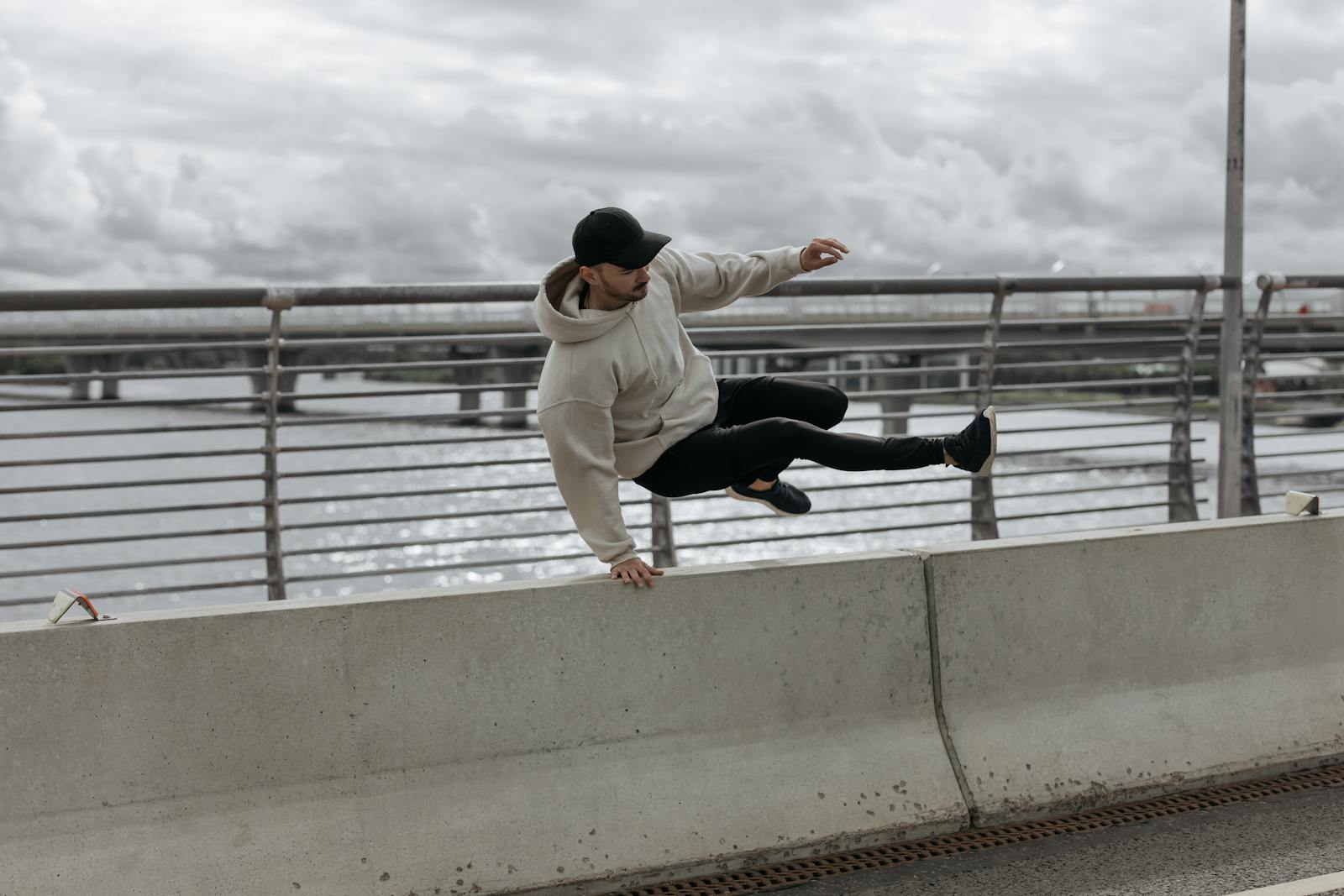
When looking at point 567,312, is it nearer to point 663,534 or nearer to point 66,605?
point 66,605

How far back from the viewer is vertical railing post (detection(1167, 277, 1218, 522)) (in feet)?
30.1

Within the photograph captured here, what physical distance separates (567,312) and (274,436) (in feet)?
9.17

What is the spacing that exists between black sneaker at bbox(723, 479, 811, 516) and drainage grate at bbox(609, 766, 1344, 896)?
4.53 ft

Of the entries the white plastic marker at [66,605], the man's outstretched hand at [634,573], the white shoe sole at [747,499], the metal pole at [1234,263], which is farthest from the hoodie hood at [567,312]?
the metal pole at [1234,263]

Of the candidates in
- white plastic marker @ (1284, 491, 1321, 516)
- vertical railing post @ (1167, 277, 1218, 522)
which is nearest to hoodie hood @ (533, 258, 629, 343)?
white plastic marker @ (1284, 491, 1321, 516)

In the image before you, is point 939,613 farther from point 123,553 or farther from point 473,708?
point 123,553

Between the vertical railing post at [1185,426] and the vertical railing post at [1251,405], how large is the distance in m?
0.41

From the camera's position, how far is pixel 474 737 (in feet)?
14.0

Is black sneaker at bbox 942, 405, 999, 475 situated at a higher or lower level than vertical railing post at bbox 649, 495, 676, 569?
higher

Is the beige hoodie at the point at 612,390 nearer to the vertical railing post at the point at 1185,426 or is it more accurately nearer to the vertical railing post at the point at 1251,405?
the vertical railing post at the point at 1185,426

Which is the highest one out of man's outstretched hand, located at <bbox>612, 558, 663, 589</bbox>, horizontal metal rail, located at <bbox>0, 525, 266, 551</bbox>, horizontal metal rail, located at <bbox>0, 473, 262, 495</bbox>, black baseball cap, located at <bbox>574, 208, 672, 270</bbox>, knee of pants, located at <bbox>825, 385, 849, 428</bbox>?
black baseball cap, located at <bbox>574, 208, 672, 270</bbox>

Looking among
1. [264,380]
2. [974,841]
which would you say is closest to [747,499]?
[974,841]

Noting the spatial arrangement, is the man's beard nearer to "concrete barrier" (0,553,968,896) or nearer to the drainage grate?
"concrete barrier" (0,553,968,896)

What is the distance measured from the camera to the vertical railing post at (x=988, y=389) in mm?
8242
